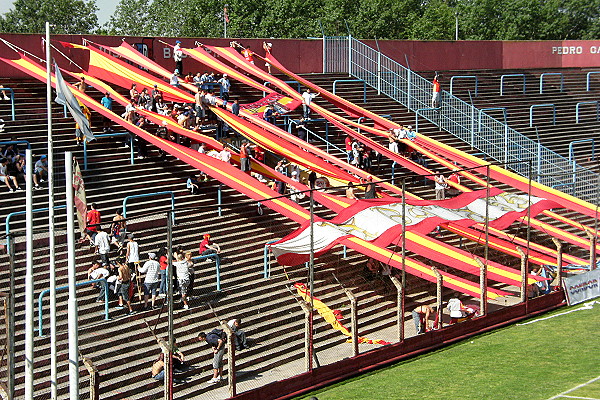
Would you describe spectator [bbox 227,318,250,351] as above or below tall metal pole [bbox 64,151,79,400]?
below

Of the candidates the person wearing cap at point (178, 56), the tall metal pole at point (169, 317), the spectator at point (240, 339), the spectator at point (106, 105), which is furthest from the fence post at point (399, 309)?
the person wearing cap at point (178, 56)

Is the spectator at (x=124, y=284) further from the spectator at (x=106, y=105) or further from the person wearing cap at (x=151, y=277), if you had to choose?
the spectator at (x=106, y=105)

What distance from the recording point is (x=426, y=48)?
141ft

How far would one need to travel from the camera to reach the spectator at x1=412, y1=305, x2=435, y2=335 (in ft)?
68.1

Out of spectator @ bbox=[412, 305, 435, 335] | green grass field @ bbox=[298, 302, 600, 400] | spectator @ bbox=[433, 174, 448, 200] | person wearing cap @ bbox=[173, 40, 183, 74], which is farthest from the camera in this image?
person wearing cap @ bbox=[173, 40, 183, 74]

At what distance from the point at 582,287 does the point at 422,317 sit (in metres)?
5.64

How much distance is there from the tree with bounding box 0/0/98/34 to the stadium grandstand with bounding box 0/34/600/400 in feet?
150

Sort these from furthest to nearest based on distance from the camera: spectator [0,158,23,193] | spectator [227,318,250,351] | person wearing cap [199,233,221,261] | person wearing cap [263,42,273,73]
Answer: person wearing cap [263,42,273,73] < spectator [0,158,23,193] < person wearing cap [199,233,221,261] < spectator [227,318,250,351]

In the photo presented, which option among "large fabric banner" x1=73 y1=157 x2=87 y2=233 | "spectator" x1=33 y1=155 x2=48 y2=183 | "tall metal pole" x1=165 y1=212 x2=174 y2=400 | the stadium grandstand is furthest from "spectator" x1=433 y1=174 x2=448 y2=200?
"large fabric banner" x1=73 y1=157 x2=87 y2=233

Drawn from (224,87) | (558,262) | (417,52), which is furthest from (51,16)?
(558,262)

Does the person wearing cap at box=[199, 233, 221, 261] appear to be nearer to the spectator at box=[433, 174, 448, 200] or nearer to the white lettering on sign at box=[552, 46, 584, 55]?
the spectator at box=[433, 174, 448, 200]

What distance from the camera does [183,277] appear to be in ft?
61.2

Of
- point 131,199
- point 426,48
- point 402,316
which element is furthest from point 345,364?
point 426,48

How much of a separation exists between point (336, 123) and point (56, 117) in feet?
28.0
